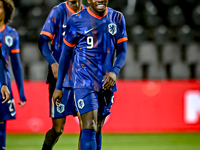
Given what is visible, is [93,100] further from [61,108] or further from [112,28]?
[61,108]

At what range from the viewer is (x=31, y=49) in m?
8.05

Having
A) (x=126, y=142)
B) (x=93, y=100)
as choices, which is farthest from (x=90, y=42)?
(x=126, y=142)

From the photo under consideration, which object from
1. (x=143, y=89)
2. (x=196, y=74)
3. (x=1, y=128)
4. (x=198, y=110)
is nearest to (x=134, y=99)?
(x=143, y=89)

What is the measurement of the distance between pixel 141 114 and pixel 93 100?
371 centimetres

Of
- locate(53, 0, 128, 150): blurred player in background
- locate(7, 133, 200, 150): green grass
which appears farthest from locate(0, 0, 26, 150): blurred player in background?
locate(7, 133, 200, 150): green grass

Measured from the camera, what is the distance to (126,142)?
5.80 metres

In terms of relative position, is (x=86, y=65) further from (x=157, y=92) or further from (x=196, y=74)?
(x=196, y=74)

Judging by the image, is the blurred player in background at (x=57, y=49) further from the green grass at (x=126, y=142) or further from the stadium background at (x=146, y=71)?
the stadium background at (x=146, y=71)

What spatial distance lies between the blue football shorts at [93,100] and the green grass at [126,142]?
7.21ft

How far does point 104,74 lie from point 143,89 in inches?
144

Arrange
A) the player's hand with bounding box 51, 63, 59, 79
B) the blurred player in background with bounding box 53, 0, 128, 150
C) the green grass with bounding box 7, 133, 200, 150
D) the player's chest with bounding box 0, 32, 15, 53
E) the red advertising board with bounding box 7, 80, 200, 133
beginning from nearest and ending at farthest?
1. the blurred player in background with bounding box 53, 0, 128, 150
2. the player's hand with bounding box 51, 63, 59, 79
3. the player's chest with bounding box 0, 32, 15, 53
4. the green grass with bounding box 7, 133, 200, 150
5. the red advertising board with bounding box 7, 80, 200, 133

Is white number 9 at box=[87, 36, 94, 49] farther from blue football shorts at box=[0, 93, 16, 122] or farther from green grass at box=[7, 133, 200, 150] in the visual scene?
green grass at box=[7, 133, 200, 150]

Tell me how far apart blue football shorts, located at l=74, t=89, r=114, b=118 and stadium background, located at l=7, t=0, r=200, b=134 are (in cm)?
343

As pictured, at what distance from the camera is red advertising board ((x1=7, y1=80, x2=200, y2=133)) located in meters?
6.58
